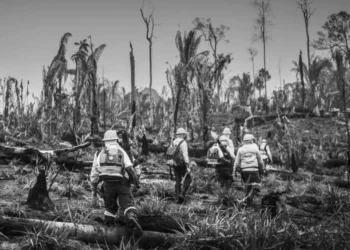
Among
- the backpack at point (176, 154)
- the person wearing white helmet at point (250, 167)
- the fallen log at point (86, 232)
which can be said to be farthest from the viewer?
the backpack at point (176, 154)

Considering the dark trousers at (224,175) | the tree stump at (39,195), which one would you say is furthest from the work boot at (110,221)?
the dark trousers at (224,175)

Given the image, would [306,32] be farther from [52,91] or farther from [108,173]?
[108,173]

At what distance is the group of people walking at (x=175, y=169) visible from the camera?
5.61m

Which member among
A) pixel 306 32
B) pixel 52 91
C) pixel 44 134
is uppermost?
pixel 306 32

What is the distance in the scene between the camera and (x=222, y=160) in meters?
9.63

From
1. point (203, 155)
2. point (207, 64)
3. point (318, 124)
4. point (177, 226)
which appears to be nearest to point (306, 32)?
point (318, 124)

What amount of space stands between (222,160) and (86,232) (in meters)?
5.15

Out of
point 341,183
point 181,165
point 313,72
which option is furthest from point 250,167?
point 313,72

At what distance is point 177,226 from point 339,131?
17.9 m

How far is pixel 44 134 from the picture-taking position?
15617 mm

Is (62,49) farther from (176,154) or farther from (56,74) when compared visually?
(176,154)

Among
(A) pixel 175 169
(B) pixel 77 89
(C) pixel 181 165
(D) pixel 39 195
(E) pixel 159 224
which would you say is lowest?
(E) pixel 159 224

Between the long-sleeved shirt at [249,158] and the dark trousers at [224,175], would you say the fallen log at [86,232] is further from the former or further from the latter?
the dark trousers at [224,175]

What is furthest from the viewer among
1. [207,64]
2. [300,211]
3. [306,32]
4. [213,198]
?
[306,32]
